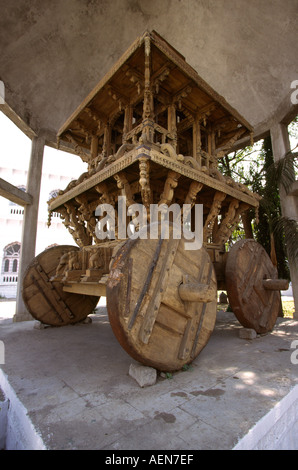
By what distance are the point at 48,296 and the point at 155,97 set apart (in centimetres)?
516

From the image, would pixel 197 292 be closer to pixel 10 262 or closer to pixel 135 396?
pixel 135 396

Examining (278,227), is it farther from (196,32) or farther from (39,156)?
(39,156)

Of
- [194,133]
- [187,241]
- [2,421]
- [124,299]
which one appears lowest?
[2,421]

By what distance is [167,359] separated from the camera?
273 cm

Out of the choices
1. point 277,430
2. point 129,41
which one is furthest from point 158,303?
point 129,41

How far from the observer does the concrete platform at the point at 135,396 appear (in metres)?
1.77

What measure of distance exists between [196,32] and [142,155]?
29.0ft

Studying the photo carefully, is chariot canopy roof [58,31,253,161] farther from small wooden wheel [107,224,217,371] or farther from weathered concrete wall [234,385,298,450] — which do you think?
weathered concrete wall [234,385,298,450]

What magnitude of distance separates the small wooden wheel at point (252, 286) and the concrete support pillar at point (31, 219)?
7383mm

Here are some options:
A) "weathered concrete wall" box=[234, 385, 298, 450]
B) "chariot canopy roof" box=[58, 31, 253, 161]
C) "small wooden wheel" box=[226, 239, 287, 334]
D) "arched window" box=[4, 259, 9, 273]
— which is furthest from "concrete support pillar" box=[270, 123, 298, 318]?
"arched window" box=[4, 259, 9, 273]

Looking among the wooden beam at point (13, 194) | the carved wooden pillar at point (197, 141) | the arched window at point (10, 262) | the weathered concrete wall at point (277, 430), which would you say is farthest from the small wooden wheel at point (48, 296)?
the arched window at point (10, 262)

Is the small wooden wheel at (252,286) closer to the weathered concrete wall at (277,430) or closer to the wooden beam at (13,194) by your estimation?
the weathered concrete wall at (277,430)
